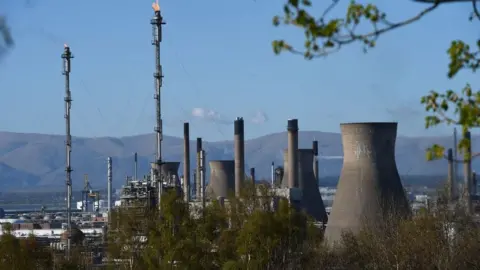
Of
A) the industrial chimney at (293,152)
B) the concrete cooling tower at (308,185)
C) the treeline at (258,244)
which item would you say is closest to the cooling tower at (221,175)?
the concrete cooling tower at (308,185)

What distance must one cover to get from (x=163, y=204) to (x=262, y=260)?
194 inches

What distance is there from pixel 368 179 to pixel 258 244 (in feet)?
34.2

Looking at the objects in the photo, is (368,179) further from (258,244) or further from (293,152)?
(293,152)

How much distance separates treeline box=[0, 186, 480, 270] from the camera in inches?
1259

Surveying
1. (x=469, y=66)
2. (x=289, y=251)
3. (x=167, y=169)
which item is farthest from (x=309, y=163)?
(x=469, y=66)

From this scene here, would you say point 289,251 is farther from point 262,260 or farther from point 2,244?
point 2,244

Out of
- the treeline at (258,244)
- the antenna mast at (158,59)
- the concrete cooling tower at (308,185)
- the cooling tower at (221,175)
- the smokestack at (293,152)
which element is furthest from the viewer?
the cooling tower at (221,175)

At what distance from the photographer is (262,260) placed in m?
32.9

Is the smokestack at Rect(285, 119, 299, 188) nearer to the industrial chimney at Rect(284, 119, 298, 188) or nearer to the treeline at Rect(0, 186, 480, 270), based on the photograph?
the industrial chimney at Rect(284, 119, 298, 188)

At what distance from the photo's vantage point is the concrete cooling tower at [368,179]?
44.1m

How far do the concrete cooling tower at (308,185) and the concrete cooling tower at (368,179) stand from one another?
18.1 metres

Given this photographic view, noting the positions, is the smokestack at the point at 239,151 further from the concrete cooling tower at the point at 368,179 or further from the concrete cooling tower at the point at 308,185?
the concrete cooling tower at the point at 368,179

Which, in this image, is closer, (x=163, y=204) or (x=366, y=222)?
(x=163, y=204)

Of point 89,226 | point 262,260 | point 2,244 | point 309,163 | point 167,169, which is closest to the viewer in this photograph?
point 2,244
